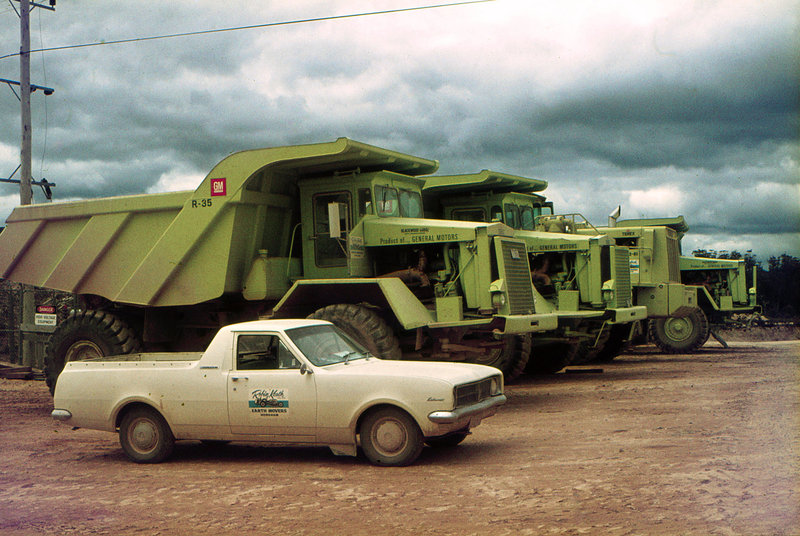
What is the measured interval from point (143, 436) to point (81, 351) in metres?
5.74

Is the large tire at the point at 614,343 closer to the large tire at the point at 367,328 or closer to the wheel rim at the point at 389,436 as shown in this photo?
the large tire at the point at 367,328

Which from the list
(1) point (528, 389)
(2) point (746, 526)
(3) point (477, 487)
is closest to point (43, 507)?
(3) point (477, 487)

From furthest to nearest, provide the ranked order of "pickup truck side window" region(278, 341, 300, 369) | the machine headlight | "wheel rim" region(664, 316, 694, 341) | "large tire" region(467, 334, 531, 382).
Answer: "wheel rim" region(664, 316, 694, 341)
"large tire" region(467, 334, 531, 382)
the machine headlight
"pickup truck side window" region(278, 341, 300, 369)

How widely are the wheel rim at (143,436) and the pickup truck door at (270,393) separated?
95cm

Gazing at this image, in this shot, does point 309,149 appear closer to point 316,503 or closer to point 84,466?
point 84,466

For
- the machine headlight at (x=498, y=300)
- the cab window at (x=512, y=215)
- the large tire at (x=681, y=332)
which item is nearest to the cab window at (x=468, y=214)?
the cab window at (x=512, y=215)

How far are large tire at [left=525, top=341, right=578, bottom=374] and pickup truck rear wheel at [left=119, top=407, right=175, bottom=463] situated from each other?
8798 millimetres

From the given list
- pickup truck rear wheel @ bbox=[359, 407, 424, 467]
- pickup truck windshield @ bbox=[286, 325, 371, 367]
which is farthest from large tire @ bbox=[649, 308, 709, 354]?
pickup truck rear wheel @ bbox=[359, 407, 424, 467]

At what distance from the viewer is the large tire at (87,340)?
538 inches

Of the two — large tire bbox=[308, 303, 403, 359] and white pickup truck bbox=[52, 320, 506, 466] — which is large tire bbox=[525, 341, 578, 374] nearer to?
large tire bbox=[308, 303, 403, 359]

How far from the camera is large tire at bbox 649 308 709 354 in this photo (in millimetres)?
21312

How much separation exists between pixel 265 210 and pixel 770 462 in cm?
801

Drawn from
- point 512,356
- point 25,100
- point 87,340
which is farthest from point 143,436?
point 25,100

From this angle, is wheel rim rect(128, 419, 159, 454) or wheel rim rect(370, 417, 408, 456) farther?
wheel rim rect(128, 419, 159, 454)
